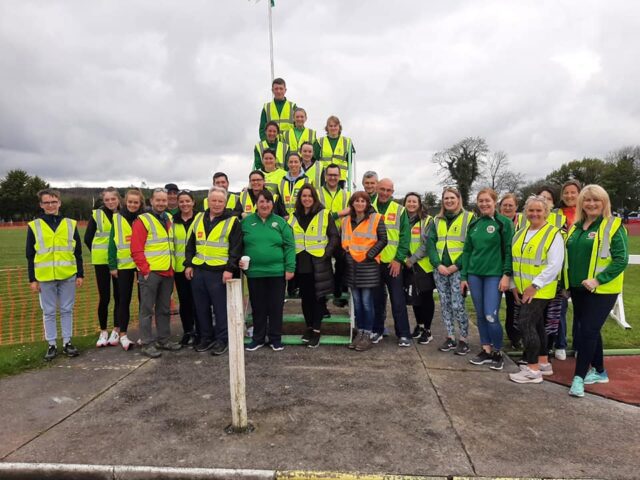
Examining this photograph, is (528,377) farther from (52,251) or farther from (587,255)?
(52,251)

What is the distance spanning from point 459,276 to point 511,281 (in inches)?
25.3

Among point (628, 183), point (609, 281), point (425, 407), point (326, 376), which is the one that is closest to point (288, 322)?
point (326, 376)

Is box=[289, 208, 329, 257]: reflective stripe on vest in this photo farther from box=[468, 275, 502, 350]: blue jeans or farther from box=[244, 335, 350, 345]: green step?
box=[468, 275, 502, 350]: blue jeans

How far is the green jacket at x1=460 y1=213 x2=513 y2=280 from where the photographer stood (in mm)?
4641

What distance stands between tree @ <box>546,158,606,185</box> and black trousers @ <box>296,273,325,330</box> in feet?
211

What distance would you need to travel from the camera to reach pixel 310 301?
221 inches

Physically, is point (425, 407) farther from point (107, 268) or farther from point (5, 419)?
point (107, 268)

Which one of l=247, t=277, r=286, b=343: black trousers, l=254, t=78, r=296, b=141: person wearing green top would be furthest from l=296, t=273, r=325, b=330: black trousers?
l=254, t=78, r=296, b=141: person wearing green top

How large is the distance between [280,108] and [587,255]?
554 cm

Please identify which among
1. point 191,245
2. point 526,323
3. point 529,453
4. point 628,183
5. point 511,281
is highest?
point 628,183

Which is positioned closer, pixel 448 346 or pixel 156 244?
pixel 156 244

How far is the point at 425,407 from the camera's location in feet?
12.4

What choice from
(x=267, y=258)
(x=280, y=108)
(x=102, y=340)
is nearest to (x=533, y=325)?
(x=267, y=258)

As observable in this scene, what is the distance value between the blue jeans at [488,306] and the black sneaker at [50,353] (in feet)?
16.7
